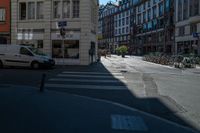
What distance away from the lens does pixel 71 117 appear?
6.90 metres

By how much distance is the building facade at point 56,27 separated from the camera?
87.7 feet

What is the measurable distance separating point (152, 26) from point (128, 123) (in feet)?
257

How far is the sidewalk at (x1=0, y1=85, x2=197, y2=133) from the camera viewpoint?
6047 mm

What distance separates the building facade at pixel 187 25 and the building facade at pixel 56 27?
28.1 metres

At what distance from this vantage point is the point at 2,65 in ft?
71.4

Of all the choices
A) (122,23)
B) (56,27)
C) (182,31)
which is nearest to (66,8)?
(56,27)

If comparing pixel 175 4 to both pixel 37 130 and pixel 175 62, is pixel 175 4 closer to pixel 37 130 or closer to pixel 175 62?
pixel 175 62

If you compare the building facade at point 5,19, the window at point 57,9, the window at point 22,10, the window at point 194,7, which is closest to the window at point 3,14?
the building facade at point 5,19

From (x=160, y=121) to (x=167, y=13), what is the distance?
66487mm

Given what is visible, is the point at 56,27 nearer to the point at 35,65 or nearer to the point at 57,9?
the point at 57,9

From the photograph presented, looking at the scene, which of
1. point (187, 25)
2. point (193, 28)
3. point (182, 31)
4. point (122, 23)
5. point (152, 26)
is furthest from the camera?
point (122, 23)

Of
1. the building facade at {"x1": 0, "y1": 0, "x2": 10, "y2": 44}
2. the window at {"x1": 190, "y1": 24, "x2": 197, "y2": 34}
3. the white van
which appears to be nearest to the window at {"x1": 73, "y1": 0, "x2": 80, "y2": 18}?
the building facade at {"x1": 0, "y1": 0, "x2": 10, "y2": 44}

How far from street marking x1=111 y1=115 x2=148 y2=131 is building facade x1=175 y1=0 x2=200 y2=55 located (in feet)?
147

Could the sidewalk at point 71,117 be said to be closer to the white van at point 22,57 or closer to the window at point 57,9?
the white van at point 22,57
